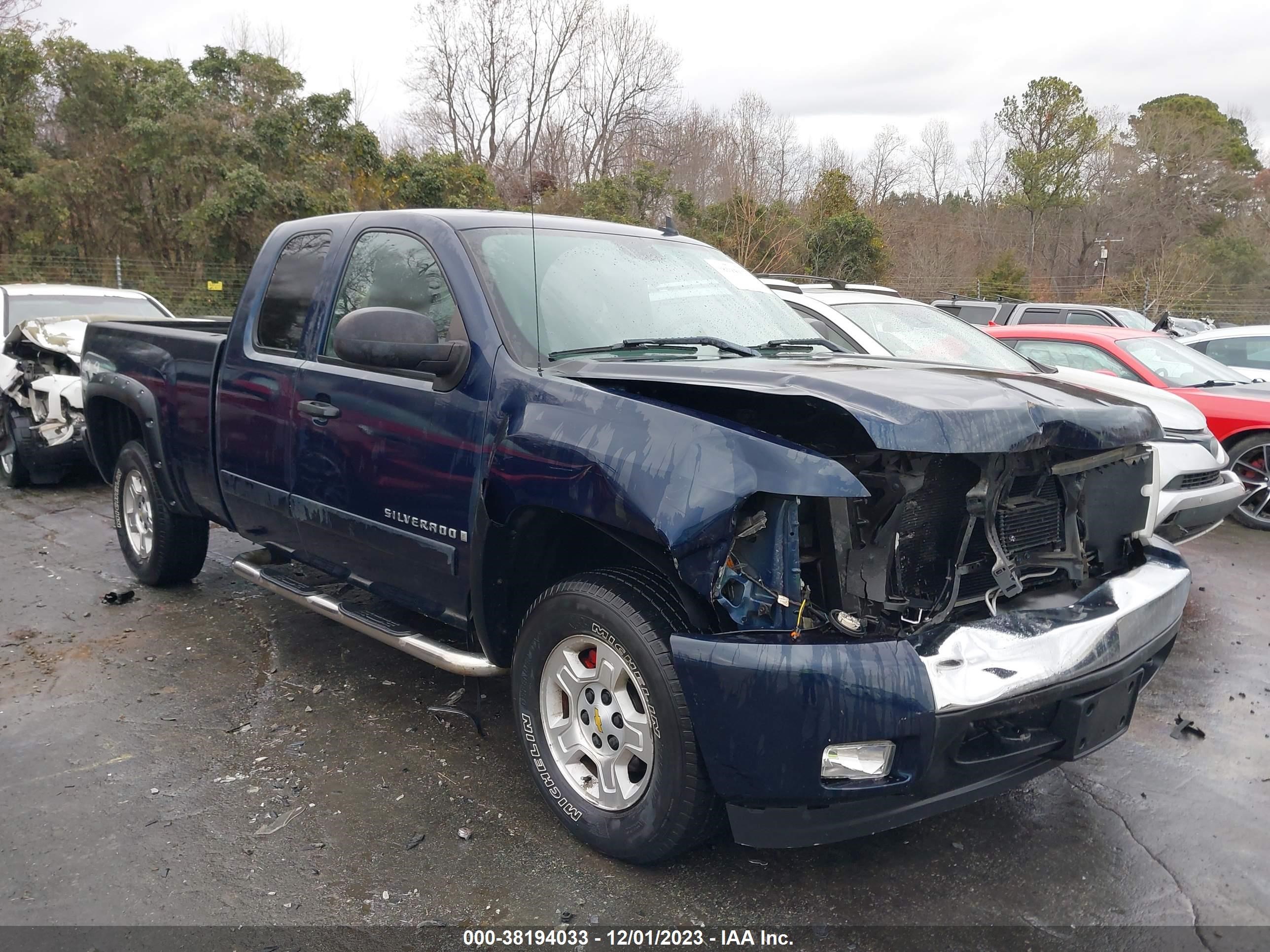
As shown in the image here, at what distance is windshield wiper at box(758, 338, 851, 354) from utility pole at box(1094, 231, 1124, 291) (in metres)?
37.1

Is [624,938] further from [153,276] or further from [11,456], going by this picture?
[153,276]

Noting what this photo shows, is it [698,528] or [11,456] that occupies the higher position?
[698,528]

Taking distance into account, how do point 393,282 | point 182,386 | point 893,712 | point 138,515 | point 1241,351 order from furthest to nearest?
point 1241,351 < point 138,515 < point 182,386 < point 393,282 < point 893,712

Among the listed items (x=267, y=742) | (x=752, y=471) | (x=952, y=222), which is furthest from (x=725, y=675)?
(x=952, y=222)

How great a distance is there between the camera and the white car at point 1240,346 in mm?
10320

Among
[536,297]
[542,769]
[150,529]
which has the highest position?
[536,297]

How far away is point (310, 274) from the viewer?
4.18m

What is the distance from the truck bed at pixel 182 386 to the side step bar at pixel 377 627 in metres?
0.48

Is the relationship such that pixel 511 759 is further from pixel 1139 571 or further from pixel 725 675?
pixel 1139 571

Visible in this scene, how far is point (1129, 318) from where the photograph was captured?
16250mm

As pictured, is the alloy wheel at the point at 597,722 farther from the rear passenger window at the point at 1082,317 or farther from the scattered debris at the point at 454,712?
the rear passenger window at the point at 1082,317

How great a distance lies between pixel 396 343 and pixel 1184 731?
3.59m

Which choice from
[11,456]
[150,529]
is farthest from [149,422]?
[11,456]

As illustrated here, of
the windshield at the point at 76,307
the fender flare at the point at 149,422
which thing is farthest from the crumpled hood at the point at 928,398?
the windshield at the point at 76,307
